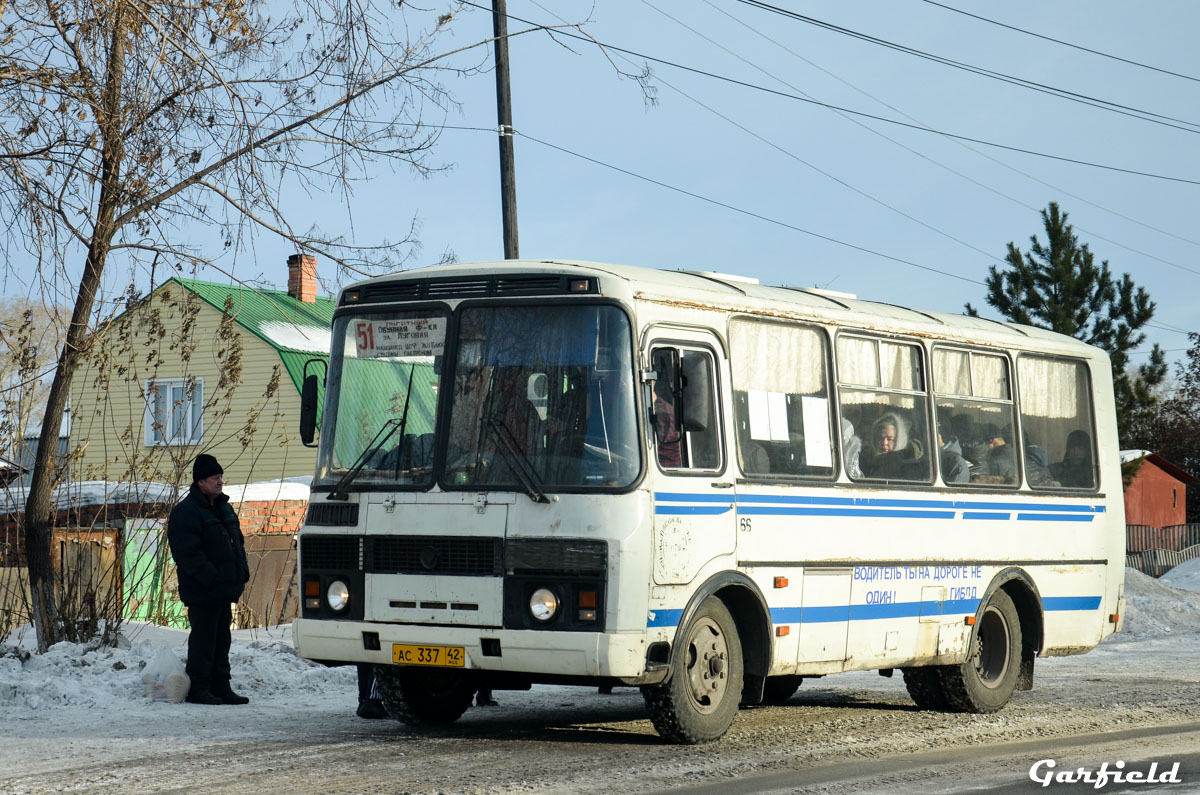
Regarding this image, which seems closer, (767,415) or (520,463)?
(520,463)

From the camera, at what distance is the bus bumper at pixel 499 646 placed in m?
8.89

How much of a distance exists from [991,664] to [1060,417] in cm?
225

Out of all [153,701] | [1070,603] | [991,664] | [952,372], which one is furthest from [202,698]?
[1070,603]

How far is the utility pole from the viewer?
16.7m

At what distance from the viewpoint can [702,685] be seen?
9.66m

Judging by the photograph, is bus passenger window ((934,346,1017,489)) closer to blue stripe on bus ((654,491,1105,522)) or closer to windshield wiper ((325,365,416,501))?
blue stripe on bus ((654,491,1105,522))

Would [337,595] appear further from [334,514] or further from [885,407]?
[885,407]

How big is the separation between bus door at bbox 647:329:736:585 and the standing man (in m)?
4.27

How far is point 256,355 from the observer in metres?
37.7

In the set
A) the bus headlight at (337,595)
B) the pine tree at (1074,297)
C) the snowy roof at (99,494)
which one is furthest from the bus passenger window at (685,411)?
the pine tree at (1074,297)

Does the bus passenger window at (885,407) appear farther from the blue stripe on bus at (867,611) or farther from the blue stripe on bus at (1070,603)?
the blue stripe on bus at (1070,603)

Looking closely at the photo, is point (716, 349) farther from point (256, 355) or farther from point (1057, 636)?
point (256, 355)

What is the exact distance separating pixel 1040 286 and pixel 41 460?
38.2m

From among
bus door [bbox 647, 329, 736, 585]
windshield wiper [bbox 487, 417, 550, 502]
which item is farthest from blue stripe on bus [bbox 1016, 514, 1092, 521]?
windshield wiper [bbox 487, 417, 550, 502]
